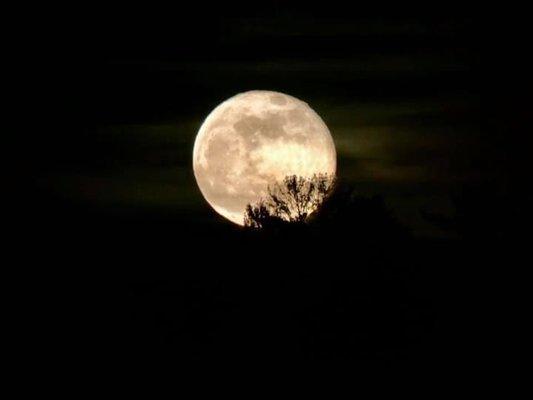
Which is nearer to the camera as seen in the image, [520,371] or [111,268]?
[520,371]

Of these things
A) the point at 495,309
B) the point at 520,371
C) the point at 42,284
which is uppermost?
the point at 42,284

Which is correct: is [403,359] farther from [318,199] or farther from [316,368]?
[318,199]

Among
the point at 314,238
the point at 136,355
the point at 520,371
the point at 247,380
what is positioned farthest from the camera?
the point at 314,238

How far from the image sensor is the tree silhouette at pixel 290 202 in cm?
2380

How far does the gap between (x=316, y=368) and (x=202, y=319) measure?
5.41 metres

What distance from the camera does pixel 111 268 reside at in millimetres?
32906

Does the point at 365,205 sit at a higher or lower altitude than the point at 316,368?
higher

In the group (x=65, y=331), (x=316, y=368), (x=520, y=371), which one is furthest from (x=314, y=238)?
(x=520, y=371)

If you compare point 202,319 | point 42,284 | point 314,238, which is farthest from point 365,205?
point 42,284

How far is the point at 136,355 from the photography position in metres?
23.7

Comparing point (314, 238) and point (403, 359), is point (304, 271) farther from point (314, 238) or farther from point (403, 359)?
point (403, 359)

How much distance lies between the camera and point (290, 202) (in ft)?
80.6

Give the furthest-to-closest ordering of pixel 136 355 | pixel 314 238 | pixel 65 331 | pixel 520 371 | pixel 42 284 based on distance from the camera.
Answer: pixel 42 284 < pixel 65 331 < pixel 314 238 < pixel 136 355 < pixel 520 371

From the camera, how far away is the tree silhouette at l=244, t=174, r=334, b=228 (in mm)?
23797
